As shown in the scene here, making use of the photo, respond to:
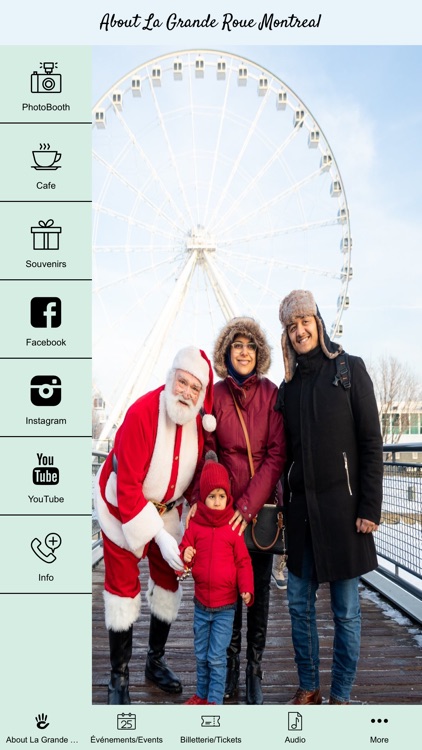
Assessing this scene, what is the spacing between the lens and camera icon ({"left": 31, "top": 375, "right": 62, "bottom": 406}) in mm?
1985

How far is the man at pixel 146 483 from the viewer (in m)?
2.51

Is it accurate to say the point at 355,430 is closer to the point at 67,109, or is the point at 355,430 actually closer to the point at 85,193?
the point at 85,193

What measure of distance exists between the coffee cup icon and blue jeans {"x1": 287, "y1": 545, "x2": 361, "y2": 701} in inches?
69.7

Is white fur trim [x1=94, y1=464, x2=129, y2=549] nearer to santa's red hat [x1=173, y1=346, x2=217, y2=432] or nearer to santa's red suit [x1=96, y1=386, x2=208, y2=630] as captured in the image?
santa's red suit [x1=96, y1=386, x2=208, y2=630]

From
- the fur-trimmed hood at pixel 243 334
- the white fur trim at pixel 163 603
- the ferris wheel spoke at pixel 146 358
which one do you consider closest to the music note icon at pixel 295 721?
the white fur trim at pixel 163 603


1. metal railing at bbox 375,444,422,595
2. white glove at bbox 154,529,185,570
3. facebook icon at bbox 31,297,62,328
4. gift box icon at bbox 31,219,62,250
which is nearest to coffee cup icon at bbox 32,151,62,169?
gift box icon at bbox 31,219,62,250

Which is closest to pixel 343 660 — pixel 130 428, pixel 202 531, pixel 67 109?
pixel 202 531

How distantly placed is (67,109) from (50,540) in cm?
150

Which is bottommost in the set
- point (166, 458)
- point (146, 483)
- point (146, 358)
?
point (146, 483)

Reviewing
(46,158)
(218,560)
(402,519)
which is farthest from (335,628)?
(46,158)

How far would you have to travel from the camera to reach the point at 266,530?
8.48ft

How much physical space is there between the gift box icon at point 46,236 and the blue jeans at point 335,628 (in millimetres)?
1537

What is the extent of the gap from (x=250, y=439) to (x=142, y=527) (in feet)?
1.95

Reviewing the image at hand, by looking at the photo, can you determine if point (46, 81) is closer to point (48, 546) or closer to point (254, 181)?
point (48, 546)
